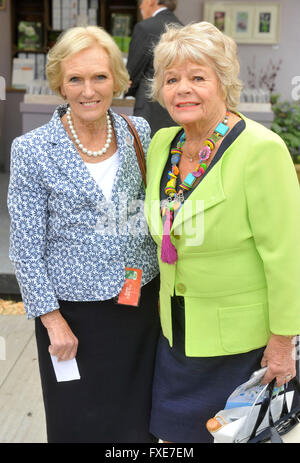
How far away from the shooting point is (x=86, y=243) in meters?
1.93

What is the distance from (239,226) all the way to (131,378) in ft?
2.47

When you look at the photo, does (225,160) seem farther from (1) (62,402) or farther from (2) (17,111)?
(2) (17,111)

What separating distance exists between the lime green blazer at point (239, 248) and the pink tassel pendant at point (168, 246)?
20mm

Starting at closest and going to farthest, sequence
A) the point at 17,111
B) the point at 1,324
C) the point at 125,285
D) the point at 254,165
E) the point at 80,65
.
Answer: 1. the point at 254,165
2. the point at 80,65
3. the point at 125,285
4. the point at 1,324
5. the point at 17,111

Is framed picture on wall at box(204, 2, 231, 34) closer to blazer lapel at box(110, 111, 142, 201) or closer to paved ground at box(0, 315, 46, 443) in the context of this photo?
paved ground at box(0, 315, 46, 443)

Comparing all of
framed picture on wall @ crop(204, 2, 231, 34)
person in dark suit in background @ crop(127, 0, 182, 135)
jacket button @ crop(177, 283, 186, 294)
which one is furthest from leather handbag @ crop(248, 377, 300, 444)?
framed picture on wall @ crop(204, 2, 231, 34)

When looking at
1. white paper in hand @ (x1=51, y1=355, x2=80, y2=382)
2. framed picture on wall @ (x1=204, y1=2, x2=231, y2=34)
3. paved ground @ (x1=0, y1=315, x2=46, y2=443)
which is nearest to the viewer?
white paper in hand @ (x1=51, y1=355, x2=80, y2=382)

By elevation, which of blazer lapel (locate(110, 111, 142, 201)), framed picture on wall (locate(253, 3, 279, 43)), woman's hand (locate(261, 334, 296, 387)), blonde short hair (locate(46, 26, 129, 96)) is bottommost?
woman's hand (locate(261, 334, 296, 387))

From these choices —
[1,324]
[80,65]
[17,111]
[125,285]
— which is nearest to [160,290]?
[125,285]

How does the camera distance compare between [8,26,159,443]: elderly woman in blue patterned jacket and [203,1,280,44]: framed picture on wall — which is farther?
[203,1,280,44]: framed picture on wall

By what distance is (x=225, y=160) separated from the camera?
1779 millimetres

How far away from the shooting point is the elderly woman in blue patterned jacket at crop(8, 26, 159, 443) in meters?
1.89

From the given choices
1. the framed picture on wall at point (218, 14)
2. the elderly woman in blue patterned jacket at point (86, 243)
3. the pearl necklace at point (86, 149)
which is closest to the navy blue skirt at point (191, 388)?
the elderly woman in blue patterned jacket at point (86, 243)

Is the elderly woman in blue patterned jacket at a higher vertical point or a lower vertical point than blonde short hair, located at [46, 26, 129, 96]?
lower
